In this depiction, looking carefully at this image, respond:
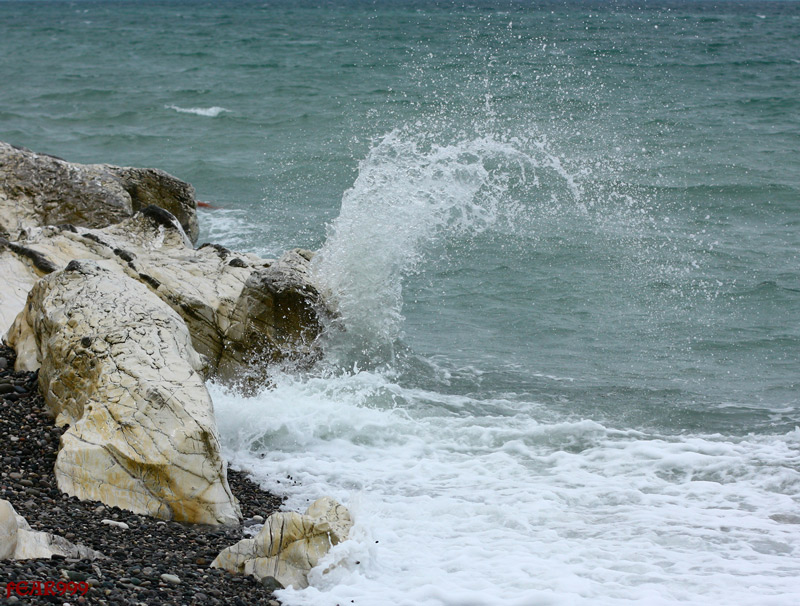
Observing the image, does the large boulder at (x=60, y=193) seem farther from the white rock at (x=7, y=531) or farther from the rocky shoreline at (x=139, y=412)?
the white rock at (x=7, y=531)

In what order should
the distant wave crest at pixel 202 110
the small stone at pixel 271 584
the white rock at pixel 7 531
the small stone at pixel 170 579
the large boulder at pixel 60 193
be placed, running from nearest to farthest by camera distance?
the white rock at pixel 7 531 → the small stone at pixel 170 579 → the small stone at pixel 271 584 → the large boulder at pixel 60 193 → the distant wave crest at pixel 202 110

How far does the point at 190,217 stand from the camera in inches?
476

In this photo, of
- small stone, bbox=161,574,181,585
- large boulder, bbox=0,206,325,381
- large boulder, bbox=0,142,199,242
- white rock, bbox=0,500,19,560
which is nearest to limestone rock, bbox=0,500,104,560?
white rock, bbox=0,500,19,560

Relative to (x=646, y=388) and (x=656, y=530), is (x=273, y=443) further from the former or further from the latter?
(x=646, y=388)

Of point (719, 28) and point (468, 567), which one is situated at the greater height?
point (719, 28)

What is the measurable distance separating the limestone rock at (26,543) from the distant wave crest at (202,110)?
21.9m

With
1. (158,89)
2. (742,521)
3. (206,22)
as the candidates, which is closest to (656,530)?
(742,521)

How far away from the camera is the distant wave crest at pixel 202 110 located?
85.1 feet

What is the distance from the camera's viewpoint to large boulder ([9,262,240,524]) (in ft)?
20.1

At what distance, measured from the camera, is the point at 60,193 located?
11.2 meters

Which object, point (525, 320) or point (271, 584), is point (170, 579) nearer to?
point (271, 584)

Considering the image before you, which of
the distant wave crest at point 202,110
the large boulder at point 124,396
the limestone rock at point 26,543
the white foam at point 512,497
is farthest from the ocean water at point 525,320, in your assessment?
the limestone rock at point 26,543

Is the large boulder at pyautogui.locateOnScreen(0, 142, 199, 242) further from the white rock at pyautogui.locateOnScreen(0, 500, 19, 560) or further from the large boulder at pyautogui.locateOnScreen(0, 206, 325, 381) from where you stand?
the white rock at pyautogui.locateOnScreen(0, 500, 19, 560)

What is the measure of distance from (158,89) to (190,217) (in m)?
20.1
